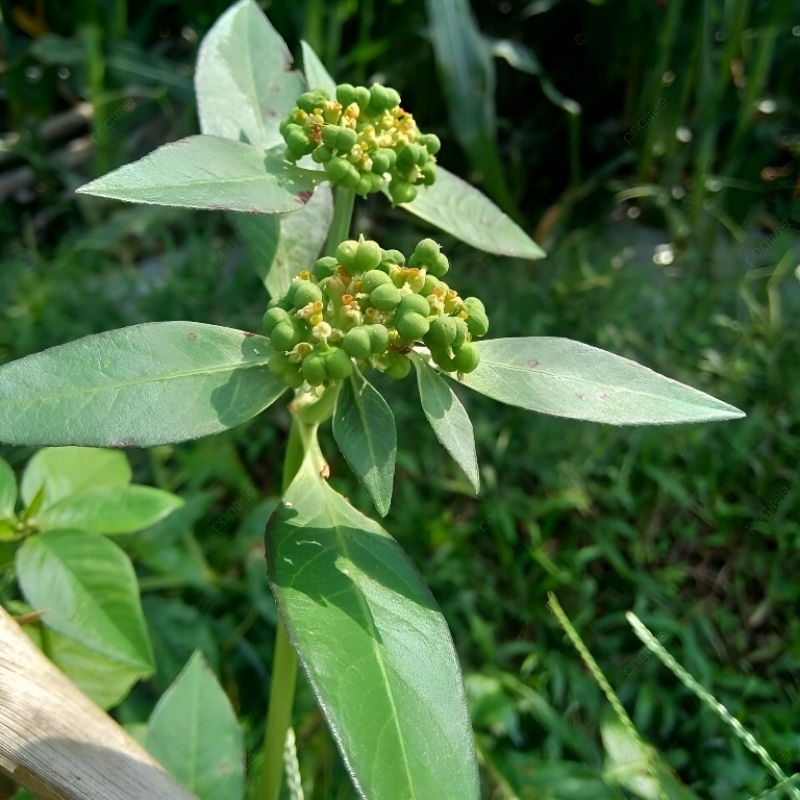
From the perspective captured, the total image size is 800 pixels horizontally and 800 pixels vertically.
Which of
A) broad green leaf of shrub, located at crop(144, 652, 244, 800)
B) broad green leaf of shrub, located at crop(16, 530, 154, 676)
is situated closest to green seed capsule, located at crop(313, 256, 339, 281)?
broad green leaf of shrub, located at crop(16, 530, 154, 676)

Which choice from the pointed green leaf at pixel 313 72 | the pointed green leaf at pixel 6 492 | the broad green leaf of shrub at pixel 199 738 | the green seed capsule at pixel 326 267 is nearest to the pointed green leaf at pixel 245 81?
the pointed green leaf at pixel 313 72

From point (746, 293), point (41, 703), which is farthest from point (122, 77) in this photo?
point (41, 703)

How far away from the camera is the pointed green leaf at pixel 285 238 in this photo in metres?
0.55

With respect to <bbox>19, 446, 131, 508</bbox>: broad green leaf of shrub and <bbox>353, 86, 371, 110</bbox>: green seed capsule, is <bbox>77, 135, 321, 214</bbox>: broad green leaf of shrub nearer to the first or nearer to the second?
<bbox>353, 86, 371, 110</bbox>: green seed capsule

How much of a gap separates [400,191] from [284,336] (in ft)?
0.46

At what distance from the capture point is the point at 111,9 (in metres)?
2.05

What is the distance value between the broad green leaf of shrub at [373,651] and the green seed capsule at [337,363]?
0.28 ft

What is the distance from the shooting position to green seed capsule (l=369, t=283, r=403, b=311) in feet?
1.38

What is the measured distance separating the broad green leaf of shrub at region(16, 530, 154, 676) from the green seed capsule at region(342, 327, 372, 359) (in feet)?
0.75

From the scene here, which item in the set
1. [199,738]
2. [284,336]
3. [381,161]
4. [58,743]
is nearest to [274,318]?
[284,336]

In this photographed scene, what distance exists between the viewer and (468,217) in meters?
0.57

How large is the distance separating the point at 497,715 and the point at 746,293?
36.4 inches

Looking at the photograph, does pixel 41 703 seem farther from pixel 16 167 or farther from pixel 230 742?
pixel 16 167

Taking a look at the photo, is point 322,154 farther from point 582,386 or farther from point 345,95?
point 582,386
